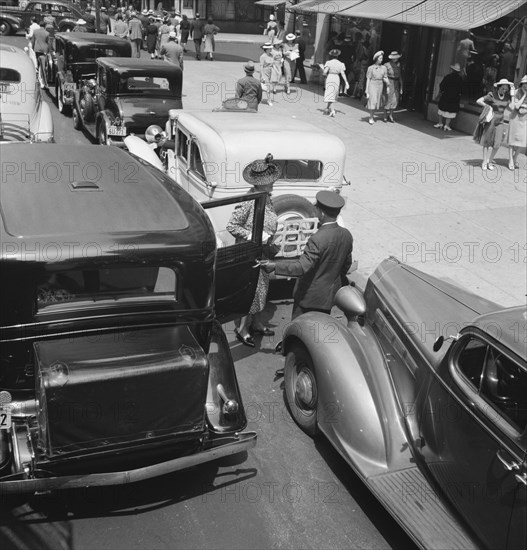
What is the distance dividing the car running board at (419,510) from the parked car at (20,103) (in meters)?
8.52

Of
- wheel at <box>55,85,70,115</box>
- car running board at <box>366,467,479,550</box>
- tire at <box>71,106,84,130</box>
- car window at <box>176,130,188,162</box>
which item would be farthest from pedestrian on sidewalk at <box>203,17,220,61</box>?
car running board at <box>366,467,479,550</box>

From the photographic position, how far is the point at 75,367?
13.0ft

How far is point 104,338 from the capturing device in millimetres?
4387

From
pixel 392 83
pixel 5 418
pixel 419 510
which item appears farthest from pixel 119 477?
pixel 392 83

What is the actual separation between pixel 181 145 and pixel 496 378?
6056 millimetres

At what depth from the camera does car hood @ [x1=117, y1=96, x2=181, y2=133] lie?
40.0 feet

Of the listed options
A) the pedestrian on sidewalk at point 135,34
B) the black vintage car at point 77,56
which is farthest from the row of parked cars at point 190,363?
the pedestrian on sidewalk at point 135,34

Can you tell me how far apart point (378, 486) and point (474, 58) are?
14574 mm

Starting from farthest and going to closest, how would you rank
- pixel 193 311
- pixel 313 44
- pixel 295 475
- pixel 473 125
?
pixel 313 44 < pixel 473 125 < pixel 295 475 < pixel 193 311

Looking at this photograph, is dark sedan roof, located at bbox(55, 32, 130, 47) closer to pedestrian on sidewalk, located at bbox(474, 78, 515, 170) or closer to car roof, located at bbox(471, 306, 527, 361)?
pedestrian on sidewalk, located at bbox(474, 78, 515, 170)

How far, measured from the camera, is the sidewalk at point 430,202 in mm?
9227

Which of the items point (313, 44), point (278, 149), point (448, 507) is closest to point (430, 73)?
point (313, 44)

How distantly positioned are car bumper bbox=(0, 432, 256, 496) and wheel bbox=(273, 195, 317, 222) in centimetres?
349

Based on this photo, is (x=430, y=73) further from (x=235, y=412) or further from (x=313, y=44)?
(x=235, y=412)
